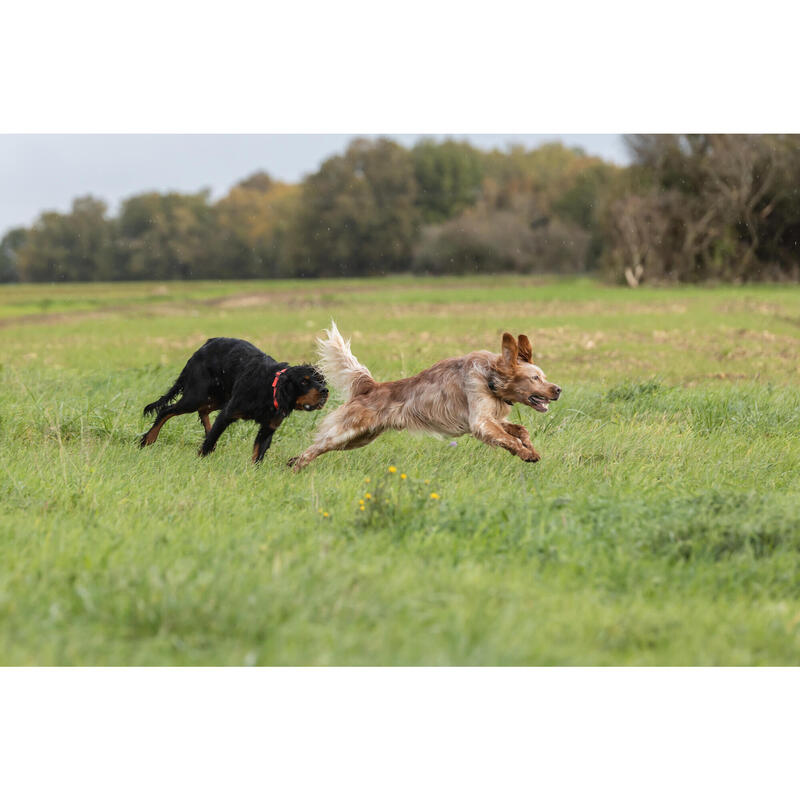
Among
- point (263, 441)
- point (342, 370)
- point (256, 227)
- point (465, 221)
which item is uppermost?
point (465, 221)

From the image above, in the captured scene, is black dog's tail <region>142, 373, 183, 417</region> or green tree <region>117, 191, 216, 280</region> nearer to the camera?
black dog's tail <region>142, 373, 183, 417</region>

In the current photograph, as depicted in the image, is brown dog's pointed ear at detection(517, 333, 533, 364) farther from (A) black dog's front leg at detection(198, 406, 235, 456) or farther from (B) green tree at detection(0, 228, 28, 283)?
(B) green tree at detection(0, 228, 28, 283)

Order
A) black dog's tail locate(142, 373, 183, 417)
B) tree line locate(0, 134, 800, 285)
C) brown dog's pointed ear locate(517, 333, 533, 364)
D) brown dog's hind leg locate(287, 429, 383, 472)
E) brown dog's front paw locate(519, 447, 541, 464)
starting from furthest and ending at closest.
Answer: tree line locate(0, 134, 800, 285)
black dog's tail locate(142, 373, 183, 417)
brown dog's hind leg locate(287, 429, 383, 472)
brown dog's pointed ear locate(517, 333, 533, 364)
brown dog's front paw locate(519, 447, 541, 464)

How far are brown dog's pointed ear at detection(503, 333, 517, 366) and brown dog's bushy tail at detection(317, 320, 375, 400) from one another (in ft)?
4.03

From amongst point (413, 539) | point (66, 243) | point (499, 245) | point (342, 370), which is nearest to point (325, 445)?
point (342, 370)

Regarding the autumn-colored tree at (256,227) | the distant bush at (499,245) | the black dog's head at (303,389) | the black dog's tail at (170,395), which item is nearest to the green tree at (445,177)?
the distant bush at (499,245)

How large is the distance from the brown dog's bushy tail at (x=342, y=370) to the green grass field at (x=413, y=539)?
0.60 metres

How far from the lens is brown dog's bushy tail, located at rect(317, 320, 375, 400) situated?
7078 millimetres

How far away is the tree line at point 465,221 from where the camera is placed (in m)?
31.8

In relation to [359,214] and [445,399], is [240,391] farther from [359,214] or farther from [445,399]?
[359,214]

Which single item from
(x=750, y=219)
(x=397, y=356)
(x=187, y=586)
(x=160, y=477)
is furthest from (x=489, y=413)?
(x=750, y=219)

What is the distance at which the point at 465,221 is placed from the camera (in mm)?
44906

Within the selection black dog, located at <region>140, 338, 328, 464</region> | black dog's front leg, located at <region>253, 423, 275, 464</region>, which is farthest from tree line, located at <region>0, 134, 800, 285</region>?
black dog's front leg, located at <region>253, 423, 275, 464</region>

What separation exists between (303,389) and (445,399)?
1.16 m
